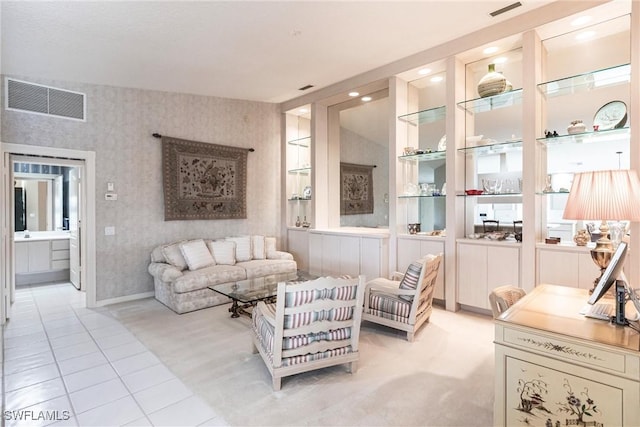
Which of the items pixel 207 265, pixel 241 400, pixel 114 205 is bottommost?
pixel 241 400

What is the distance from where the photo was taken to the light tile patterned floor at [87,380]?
2.10 m

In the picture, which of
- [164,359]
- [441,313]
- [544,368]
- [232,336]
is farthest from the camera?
[441,313]

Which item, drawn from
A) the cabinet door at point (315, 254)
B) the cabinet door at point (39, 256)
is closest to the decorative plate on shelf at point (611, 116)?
the cabinet door at point (315, 254)

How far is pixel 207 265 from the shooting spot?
466cm

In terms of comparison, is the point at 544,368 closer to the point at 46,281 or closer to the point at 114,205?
the point at 114,205

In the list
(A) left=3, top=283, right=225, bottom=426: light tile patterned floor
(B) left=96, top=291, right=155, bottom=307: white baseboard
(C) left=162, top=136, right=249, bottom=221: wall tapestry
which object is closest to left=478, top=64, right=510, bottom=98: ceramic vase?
(C) left=162, top=136, right=249, bottom=221: wall tapestry

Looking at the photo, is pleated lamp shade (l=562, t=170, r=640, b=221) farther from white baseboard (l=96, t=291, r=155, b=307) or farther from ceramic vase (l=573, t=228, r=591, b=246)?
white baseboard (l=96, t=291, r=155, b=307)

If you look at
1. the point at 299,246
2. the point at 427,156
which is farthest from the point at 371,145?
the point at 299,246

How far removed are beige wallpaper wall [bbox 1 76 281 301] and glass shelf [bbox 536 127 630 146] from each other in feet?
14.7

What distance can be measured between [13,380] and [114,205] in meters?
2.52

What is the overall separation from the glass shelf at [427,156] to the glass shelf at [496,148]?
265 mm

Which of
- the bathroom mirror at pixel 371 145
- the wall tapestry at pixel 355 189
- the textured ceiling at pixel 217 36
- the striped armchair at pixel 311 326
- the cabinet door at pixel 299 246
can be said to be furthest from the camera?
the cabinet door at pixel 299 246

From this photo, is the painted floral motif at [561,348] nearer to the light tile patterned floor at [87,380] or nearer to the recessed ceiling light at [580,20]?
the light tile patterned floor at [87,380]

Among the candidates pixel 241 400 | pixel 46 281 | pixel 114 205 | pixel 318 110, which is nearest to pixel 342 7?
pixel 318 110
